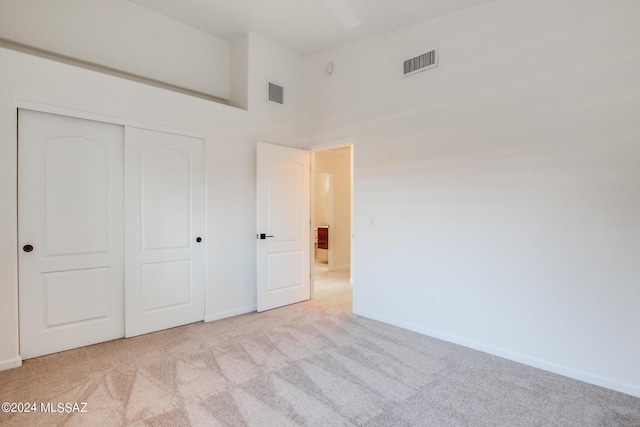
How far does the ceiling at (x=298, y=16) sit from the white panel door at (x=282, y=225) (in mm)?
1387

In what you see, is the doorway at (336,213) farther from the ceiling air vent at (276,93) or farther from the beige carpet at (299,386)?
the beige carpet at (299,386)

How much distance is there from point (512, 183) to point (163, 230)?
11.3 ft

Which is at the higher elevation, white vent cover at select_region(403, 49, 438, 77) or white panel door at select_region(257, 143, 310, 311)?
white vent cover at select_region(403, 49, 438, 77)

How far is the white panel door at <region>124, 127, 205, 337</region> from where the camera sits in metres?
3.29

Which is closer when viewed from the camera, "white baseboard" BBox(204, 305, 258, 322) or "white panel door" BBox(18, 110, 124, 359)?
"white panel door" BBox(18, 110, 124, 359)

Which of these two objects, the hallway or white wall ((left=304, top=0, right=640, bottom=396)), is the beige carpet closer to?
white wall ((left=304, top=0, right=640, bottom=396))

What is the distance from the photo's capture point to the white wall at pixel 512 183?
2.42 meters

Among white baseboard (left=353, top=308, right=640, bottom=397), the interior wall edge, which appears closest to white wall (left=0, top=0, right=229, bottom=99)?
the interior wall edge

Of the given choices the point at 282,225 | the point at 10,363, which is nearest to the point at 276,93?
the point at 282,225

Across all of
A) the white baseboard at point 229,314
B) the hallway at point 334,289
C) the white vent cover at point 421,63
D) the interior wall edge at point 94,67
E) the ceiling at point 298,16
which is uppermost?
the ceiling at point 298,16

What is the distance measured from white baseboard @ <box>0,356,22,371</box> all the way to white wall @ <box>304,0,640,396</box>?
3291 mm

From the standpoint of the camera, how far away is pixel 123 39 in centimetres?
345

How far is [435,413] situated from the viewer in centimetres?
208

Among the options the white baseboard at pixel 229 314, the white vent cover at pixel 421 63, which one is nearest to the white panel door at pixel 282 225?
the white baseboard at pixel 229 314
